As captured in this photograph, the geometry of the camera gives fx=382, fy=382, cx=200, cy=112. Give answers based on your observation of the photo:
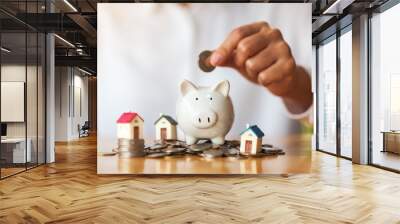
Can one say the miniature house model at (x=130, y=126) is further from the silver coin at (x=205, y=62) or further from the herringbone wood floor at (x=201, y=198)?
the silver coin at (x=205, y=62)

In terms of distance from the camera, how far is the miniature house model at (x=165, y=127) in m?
5.87

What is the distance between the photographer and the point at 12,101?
658 centimetres

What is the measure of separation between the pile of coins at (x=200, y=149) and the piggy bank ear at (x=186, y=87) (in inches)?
30.5

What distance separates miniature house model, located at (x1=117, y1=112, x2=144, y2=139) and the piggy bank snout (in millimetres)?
894

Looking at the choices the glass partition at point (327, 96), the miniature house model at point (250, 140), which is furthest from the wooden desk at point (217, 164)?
the glass partition at point (327, 96)

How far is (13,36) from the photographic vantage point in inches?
249

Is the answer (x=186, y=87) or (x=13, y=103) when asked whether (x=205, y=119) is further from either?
(x=13, y=103)

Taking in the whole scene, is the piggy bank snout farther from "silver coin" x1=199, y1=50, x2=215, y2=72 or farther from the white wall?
the white wall

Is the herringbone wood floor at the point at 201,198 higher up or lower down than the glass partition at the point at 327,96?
lower down

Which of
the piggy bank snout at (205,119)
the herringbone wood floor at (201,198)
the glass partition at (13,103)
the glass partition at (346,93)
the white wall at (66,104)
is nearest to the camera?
the herringbone wood floor at (201,198)

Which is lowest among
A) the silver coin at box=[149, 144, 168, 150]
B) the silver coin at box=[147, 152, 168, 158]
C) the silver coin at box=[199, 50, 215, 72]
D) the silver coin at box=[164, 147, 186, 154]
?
the silver coin at box=[147, 152, 168, 158]

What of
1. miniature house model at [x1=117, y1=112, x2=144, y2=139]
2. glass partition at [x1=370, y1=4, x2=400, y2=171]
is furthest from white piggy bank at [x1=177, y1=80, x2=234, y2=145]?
glass partition at [x1=370, y1=4, x2=400, y2=171]

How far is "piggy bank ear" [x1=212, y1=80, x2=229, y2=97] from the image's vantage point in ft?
18.8

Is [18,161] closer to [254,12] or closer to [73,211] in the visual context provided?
[73,211]
